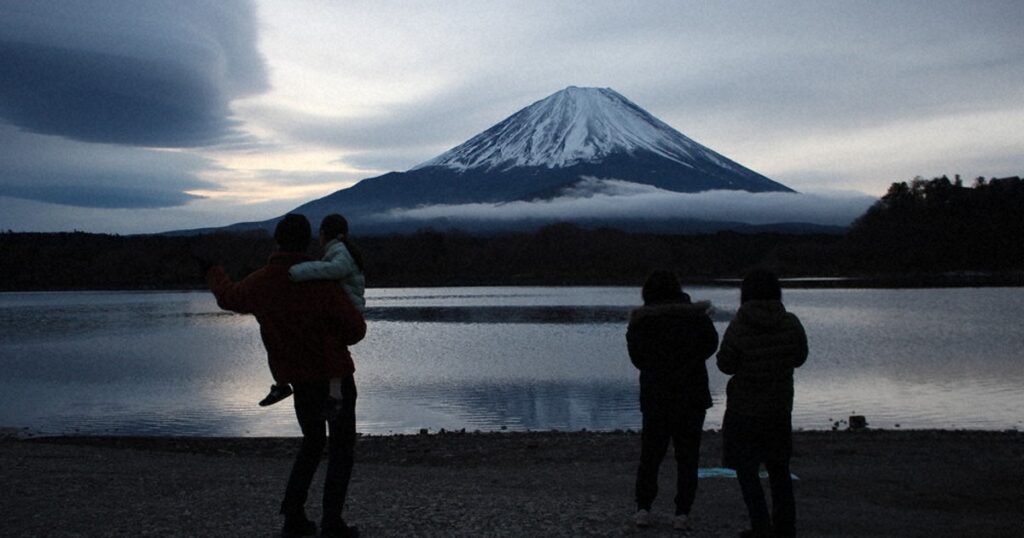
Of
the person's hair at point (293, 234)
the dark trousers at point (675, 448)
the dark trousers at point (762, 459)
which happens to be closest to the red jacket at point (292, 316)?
the person's hair at point (293, 234)

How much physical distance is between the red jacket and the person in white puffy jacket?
7 centimetres

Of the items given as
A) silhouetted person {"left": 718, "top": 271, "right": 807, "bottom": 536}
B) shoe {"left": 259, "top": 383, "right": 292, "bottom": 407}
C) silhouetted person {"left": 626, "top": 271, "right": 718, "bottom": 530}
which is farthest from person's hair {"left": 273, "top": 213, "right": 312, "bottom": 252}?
silhouetted person {"left": 718, "top": 271, "right": 807, "bottom": 536}

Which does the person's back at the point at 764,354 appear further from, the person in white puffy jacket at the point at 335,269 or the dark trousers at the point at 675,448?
the person in white puffy jacket at the point at 335,269

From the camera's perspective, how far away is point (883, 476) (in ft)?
28.9

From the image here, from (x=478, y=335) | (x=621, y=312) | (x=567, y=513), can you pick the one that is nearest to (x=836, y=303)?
(x=621, y=312)

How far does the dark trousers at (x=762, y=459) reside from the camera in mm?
5160

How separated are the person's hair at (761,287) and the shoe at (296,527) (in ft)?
8.86

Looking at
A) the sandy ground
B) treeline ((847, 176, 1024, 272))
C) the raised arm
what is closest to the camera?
the raised arm

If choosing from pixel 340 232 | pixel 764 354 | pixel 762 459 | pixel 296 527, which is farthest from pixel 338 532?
pixel 764 354

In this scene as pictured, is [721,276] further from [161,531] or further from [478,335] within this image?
[161,531]

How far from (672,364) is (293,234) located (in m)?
2.27

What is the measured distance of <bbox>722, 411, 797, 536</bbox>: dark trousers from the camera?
5160mm

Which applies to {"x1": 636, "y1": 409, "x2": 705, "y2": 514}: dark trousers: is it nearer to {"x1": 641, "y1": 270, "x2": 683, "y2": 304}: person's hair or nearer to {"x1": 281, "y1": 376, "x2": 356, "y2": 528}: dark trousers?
{"x1": 641, "y1": 270, "x2": 683, "y2": 304}: person's hair

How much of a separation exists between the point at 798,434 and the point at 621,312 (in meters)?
34.3
